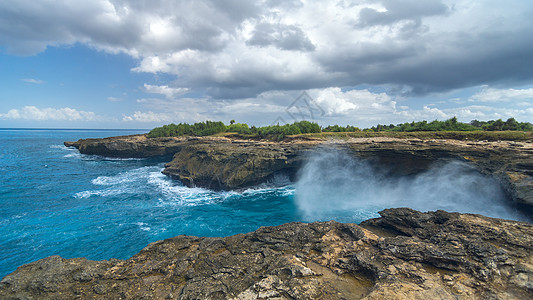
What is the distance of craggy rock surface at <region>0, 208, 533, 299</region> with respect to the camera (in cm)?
616

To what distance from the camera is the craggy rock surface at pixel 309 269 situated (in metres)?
6.16

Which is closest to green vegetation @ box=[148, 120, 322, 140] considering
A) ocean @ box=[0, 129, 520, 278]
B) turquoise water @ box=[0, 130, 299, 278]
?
ocean @ box=[0, 129, 520, 278]

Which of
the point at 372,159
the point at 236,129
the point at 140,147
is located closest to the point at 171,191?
the point at 372,159

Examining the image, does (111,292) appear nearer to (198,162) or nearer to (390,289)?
(390,289)

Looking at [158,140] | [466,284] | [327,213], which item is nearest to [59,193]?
[158,140]

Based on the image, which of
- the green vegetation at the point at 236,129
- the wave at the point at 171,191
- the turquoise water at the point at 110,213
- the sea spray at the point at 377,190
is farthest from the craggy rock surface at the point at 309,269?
the green vegetation at the point at 236,129

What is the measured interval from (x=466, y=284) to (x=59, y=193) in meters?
40.2

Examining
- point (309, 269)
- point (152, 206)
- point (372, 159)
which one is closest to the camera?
point (309, 269)

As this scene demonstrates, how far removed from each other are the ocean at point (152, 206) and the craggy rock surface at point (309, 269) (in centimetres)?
970

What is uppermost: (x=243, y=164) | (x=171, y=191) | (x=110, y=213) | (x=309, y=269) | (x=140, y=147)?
(x=140, y=147)

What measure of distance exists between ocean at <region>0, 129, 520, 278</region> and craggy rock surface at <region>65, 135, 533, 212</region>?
1886 millimetres

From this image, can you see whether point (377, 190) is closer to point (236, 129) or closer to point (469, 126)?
point (469, 126)

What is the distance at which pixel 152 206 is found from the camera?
24562 mm

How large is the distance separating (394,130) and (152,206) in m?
47.9
